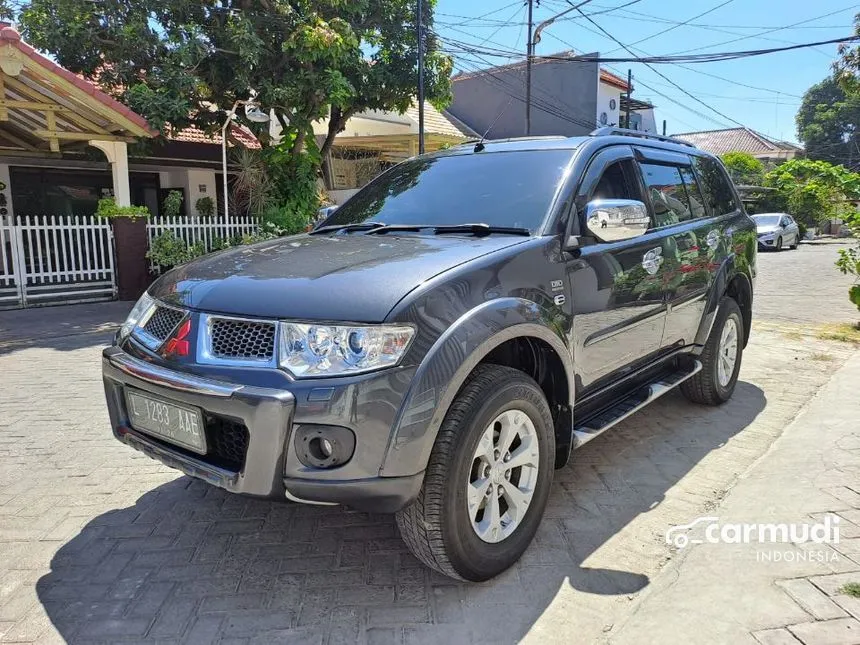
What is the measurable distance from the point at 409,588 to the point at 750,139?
63.4 metres

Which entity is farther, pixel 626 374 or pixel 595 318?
pixel 626 374

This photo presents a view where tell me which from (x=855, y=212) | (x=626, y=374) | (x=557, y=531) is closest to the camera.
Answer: (x=557, y=531)

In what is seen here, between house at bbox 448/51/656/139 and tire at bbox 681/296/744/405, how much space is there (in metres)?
22.9

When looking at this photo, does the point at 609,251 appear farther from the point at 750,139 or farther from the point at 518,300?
the point at 750,139

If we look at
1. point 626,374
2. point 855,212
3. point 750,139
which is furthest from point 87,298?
point 750,139

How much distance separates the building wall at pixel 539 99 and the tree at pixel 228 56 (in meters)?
15.2

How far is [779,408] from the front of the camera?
493 centimetres

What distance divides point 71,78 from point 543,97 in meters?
22.0

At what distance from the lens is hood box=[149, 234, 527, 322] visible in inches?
90.9

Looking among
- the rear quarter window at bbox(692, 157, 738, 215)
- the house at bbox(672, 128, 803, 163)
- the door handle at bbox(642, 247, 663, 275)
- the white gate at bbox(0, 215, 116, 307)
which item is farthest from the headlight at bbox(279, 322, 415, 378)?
the house at bbox(672, 128, 803, 163)

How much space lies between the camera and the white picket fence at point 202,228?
37.0 feet

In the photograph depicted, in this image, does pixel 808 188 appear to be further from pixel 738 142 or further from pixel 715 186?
pixel 715 186

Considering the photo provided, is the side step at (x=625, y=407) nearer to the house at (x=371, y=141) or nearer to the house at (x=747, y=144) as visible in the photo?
the house at (x=371, y=141)

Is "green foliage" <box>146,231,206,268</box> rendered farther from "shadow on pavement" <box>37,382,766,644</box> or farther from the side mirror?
the side mirror
